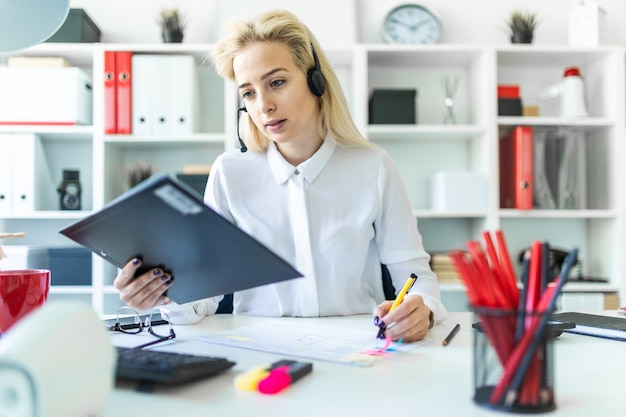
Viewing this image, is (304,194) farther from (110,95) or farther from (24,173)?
(24,173)

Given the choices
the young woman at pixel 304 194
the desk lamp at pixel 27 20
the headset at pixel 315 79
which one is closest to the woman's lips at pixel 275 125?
the young woman at pixel 304 194

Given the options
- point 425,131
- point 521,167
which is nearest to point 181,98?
point 425,131

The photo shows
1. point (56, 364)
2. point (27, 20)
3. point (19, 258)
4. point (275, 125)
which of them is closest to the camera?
point (56, 364)

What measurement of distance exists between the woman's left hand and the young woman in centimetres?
40

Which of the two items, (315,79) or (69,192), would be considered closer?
(315,79)

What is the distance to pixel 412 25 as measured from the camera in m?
3.08

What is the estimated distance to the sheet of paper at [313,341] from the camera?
35.7 inches

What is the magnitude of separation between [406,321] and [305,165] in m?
0.64

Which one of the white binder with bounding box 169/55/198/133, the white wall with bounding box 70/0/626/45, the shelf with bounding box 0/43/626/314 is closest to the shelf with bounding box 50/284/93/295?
the shelf with bounding box 0/43/626/314

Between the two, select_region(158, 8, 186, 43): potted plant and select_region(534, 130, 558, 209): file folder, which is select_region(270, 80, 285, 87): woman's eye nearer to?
select_region(158, 8, 186, 43): potted plant

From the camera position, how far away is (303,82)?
158 centimetres

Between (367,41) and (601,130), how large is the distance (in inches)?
47.4

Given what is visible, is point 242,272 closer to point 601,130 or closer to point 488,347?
point 488,347

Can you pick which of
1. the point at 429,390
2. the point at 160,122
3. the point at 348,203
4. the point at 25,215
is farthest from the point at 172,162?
the point at 429,390
